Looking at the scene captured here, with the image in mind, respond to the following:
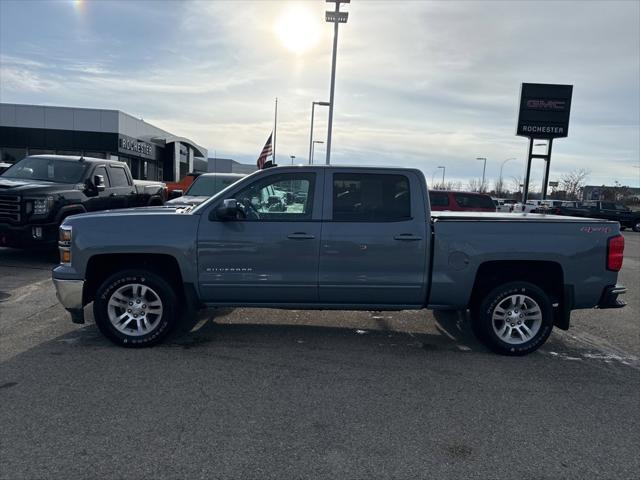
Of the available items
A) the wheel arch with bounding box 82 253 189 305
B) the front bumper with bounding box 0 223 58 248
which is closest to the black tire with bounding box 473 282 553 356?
the wheel arch with bounding box 82 253 189 305

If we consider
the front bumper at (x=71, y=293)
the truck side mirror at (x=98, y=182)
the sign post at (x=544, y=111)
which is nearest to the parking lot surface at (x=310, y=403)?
the front bumper at (x=71, y=293)

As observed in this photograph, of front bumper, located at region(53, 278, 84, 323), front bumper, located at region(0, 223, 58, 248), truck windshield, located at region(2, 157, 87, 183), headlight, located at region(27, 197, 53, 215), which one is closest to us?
front bumper, located at region(53, 278, 84, 323)

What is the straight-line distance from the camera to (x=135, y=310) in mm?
4973

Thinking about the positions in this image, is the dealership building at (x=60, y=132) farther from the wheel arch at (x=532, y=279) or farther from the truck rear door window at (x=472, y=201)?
the wheel arch at (x=532, y=279)

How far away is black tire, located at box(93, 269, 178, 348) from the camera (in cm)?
489

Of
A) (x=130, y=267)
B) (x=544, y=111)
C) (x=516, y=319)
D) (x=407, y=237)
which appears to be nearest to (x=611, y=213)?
(x=544, y=111)

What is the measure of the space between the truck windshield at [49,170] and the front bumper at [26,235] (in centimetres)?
155

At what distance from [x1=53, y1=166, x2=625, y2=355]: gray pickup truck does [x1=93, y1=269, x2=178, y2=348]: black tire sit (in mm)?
11

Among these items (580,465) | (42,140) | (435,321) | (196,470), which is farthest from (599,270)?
(42,140)

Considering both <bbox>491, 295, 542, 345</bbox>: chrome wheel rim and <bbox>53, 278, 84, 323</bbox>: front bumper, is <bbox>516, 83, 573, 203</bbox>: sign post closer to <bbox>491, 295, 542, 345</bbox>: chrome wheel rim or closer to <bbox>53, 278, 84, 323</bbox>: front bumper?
<bbox>491, 295, 542, 345</bbox>: chrome wheel rim

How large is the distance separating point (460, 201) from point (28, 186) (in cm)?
1074

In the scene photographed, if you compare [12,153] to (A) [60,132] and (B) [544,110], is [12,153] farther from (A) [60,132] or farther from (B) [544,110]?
(B) [544,110]

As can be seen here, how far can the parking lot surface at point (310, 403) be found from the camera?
3.05 meters

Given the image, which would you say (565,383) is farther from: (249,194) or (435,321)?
(249,194)
